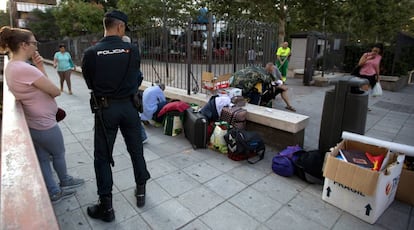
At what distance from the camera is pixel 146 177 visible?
2756 mm

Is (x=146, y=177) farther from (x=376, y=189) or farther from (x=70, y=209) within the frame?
(x=376, y=189)

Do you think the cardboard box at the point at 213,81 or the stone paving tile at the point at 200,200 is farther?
the cardboard box at the point at 213,81

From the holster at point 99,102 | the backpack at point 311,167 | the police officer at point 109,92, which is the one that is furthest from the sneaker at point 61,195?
the backpack at point 311,167

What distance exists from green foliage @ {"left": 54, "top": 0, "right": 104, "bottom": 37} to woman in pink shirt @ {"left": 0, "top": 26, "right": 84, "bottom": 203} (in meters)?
22.5

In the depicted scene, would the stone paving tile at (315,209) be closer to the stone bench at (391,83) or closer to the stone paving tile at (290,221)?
the stone paving tile at (290,221)

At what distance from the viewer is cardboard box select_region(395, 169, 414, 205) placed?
2858mm

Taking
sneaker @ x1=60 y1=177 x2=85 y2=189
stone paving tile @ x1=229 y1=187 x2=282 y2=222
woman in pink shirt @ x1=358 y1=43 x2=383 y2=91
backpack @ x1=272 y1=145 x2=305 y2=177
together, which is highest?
woman in pink shirt @ x1=358 y1=43 x2=383 y2=91

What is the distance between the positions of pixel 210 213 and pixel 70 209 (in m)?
1.49

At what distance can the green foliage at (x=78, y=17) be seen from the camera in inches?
866

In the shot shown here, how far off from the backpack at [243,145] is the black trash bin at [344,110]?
93cm

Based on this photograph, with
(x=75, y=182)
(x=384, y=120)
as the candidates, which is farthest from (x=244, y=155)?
(x=384, y=120)

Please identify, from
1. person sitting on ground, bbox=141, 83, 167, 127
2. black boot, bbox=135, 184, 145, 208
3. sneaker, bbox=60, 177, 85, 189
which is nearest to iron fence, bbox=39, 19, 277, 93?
person sitting on ground, bbox=141, 83, 167, 127

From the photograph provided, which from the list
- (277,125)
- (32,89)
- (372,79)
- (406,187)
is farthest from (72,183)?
(372,79)

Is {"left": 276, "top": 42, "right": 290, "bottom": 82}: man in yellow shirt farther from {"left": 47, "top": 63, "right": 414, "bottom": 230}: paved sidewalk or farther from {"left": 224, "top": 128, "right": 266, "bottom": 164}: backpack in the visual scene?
{"left": 224, "top": 128, "right": 266, "bottom": 164}: backpack
